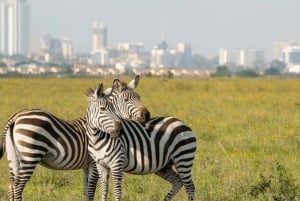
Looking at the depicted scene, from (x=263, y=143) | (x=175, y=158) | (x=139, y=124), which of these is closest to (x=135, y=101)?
(x=139, y=124)

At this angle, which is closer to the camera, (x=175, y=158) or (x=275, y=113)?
(x=175, y=158)

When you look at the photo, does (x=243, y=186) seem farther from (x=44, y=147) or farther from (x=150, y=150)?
(x=44, y=147)

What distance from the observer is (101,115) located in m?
8.80

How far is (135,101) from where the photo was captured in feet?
30.9

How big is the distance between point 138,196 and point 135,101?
1971 millimetres

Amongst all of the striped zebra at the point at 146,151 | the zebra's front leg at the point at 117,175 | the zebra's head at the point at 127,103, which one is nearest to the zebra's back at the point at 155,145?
the striped zebra at the point at 146,151

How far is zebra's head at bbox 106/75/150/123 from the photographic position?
943 centimetres

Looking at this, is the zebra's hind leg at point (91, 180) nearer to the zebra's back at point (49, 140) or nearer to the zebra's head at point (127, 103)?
the zebra's back at point (49, 140)

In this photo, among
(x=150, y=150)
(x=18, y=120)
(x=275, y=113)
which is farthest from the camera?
(x=275, y=113)

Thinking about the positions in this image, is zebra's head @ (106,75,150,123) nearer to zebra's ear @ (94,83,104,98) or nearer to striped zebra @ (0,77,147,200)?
striped zebra @ (0,77,147,200)

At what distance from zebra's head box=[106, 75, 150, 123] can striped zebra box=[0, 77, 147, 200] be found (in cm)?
29

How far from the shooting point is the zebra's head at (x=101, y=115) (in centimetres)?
874

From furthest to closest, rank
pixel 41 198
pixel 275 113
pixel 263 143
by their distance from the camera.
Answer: pixel 275 113 → pixel 263 143 → pixel 41 198

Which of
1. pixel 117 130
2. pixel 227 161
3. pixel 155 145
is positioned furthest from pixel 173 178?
pixel 227 161
